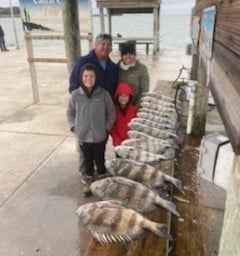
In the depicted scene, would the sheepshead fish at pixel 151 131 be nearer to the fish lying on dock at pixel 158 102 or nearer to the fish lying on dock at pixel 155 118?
the fish lying on dock at pixel 155 118

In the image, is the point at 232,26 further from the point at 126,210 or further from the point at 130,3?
the point at 130,3

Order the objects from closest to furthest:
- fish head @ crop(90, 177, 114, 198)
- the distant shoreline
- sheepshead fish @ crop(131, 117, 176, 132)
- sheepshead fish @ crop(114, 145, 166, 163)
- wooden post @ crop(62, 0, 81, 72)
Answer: fish head @ crop(90, 177, 114, 198) < sheepshead fish @ crop(114, 145, 166, 163) < sheepshead fish @ crop(131, 117, 176, 132) < wooden post @ crop(62, 0, 81, 72) < the distant shoreline

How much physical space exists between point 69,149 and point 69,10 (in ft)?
6.34

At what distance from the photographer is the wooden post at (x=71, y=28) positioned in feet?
13.2

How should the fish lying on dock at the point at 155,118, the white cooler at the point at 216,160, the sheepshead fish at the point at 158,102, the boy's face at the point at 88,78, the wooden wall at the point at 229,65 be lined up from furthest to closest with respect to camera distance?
the sheepshead fish at the point at 158,102, the fish lying on dock at the point at 155,118, the boy's face at the point at 88,78, the white cooler at the point at 216,160, the wooden wall at the point at 229,65

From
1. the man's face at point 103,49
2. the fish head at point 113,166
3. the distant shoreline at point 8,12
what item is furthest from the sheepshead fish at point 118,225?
the distant shoreline at point 8,12

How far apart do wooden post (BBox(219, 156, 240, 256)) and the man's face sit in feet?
8.30

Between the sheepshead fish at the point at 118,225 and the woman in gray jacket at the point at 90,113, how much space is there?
1073 mm

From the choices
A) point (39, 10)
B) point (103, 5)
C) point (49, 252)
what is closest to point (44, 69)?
point (103, 5)

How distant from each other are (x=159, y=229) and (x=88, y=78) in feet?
5.21

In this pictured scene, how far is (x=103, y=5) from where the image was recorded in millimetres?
13523

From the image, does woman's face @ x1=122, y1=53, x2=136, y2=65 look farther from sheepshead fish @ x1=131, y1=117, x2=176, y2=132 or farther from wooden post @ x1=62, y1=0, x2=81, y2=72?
wooden post @ x1=62, y1=0, x2=81, y2=72

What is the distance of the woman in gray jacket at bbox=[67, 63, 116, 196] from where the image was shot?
3160 millimetres

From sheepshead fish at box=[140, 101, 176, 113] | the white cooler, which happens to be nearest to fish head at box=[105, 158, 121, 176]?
the white cooler
